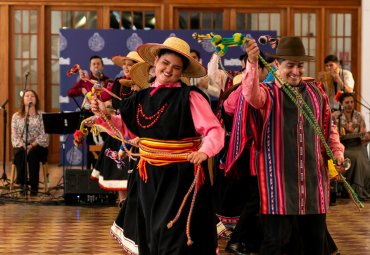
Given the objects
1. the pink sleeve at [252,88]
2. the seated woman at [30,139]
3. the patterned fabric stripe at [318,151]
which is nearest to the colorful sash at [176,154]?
the pink sleeve at [252,88]

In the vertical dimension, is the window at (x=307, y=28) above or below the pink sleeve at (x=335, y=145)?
above

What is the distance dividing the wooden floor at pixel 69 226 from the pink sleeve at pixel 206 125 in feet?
6.28

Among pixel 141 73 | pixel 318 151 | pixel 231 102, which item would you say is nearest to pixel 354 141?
pixel 231 102

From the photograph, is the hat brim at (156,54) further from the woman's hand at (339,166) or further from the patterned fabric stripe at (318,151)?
the woman's hand at (339,166)

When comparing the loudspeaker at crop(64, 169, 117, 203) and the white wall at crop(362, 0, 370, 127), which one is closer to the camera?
the loudspeaker at crop(64, 169, 117, 203)

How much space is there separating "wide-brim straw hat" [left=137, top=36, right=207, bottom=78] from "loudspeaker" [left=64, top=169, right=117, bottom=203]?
4.11 metres

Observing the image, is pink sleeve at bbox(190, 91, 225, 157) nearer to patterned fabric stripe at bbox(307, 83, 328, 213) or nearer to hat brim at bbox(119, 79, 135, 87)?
patterned fabric stripe at bbox(307, 83, 328, 213)

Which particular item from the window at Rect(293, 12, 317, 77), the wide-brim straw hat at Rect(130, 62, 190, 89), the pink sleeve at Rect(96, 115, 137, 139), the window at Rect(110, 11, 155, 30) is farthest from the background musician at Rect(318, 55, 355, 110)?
the pink sleeve at Rect(96, 115, 137, 139)

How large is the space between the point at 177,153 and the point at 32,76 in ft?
31.0

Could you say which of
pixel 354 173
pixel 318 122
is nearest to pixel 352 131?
pixel 354 173

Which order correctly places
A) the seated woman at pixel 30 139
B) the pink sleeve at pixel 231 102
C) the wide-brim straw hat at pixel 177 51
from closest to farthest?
the wide-brim straw hat at pixel 177 51, the pink sleeve at pixel 231 102, the seated woman at pixel 30 139

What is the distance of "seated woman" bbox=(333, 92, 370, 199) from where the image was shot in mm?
9227

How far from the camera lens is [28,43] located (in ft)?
43.8

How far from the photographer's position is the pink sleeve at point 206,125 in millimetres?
4098
